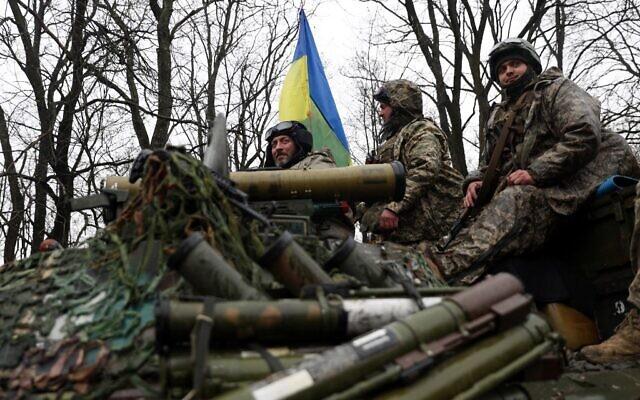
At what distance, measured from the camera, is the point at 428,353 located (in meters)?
2.01

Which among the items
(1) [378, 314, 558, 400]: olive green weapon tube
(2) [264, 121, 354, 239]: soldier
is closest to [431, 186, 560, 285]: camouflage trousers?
(2) [264, 121, 354, 239]: soldier

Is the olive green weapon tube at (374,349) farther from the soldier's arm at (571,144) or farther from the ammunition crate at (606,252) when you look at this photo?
the soldier's arm at (571,144)

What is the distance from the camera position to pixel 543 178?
494 cm

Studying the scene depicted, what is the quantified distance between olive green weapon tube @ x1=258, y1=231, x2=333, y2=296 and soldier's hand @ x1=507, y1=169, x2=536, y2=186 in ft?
9.63

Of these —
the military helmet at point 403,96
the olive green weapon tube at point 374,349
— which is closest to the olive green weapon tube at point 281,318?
the olive green weapon tube at point 374,349

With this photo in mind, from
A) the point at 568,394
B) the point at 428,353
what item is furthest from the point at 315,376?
the point at 568,394

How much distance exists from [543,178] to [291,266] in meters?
3.04

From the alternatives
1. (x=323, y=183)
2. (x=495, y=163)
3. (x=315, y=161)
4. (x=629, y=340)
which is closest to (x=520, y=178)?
(x=495, y=163)

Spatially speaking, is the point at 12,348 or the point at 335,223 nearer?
the point at 12,348

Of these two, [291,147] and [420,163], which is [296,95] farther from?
[420,163]

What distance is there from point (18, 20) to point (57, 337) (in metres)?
11.0

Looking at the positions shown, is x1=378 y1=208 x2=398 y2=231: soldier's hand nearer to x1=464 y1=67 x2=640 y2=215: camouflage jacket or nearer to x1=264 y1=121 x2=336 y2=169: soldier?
x1=264 y1=121 x2=336 y2=169: soldier

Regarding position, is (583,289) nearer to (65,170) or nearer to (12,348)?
(12,348)

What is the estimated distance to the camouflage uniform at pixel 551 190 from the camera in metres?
4.91
